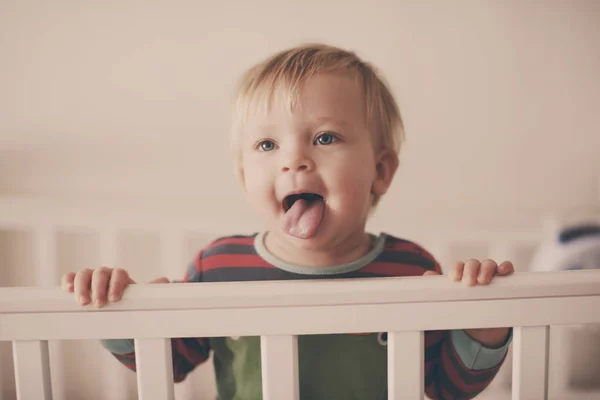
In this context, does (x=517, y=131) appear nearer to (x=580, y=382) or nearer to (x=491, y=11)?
(x=491, y=11)

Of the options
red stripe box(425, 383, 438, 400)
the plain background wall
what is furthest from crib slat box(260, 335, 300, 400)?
the plain background wall

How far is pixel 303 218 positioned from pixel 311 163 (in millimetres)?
61

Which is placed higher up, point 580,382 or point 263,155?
point 263,155

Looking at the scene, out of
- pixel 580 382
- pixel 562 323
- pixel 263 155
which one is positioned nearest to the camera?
pixel 562 323

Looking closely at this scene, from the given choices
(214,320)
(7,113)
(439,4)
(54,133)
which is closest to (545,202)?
(439,4)

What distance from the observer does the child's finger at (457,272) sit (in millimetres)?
400

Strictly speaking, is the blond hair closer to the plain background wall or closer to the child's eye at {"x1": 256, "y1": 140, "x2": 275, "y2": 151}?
the child's eye at {"x1": 256, "y1": 140, "x2": 275, "y2": 151}

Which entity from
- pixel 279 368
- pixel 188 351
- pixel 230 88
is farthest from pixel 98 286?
pixel 230 88

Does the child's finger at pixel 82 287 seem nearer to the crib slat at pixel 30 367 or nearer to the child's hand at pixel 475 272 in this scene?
the crib slat at pixel 30 367

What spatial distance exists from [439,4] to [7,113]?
3.62 feet

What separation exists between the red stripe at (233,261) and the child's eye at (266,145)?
7.3 inches

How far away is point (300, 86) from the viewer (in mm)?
548

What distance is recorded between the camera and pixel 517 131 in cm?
124

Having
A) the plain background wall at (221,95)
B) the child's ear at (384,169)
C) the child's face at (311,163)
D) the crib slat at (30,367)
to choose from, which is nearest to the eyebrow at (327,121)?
the child's face at (311,163)
